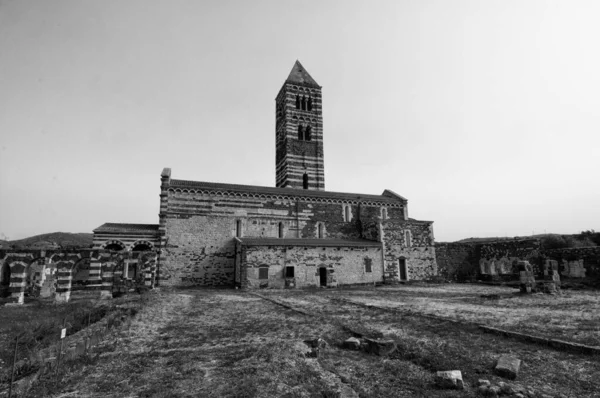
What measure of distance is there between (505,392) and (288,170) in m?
35.7

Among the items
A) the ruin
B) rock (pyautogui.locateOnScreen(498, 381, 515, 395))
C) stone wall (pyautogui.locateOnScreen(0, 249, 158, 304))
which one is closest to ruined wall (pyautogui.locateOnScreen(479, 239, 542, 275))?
the ruin

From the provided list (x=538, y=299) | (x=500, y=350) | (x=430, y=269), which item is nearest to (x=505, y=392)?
(x=500, y=350)

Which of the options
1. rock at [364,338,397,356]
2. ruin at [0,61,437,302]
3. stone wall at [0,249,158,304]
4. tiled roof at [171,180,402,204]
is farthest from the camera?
tiled roof at [171,180,402,204]

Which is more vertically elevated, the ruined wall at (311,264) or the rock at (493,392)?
the ruined wall at (311,264)

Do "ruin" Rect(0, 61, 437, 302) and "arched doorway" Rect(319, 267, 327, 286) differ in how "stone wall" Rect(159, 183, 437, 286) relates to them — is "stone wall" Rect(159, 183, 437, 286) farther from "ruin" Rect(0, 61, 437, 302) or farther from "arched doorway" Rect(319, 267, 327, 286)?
"arched doorway" Rect(319, 267, 327, 286)

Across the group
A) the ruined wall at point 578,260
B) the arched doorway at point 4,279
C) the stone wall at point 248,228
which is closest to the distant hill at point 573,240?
the ruined wall at point 578,260

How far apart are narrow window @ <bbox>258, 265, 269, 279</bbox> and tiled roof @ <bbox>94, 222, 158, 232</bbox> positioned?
360 inches

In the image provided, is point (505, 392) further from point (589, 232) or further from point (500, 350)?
point (589, 232)

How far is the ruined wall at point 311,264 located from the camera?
25.3 metres

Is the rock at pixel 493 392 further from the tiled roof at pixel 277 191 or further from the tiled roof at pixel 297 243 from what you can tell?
the tiled roof at pixel 277 191

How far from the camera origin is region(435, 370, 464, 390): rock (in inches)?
208

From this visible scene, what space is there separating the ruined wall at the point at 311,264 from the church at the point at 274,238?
0.25ft

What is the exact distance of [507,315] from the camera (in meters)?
11.7

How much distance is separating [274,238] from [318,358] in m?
21.9
